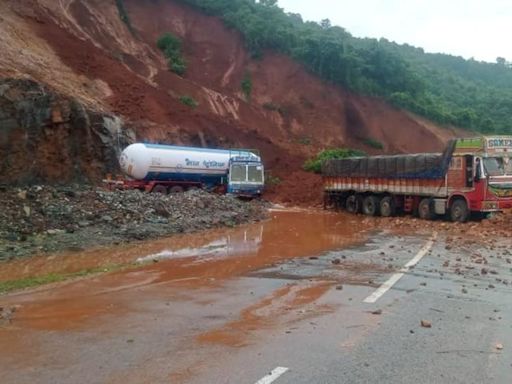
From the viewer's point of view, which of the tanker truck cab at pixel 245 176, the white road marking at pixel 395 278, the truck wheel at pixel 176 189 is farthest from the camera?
the tanker truck cab at pixel 245 176

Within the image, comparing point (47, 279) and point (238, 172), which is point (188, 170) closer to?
point (238, 172)

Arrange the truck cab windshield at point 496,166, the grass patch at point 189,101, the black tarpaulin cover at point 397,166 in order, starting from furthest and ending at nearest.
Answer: the grass patch at point 189,101
the black tarpaulin cover at point 397,166
the truck cab windshield at point 496,166

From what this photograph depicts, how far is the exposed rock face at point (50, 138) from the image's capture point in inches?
971

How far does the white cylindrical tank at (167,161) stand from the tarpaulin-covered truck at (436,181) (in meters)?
7.20

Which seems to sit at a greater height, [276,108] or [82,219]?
[276,108]

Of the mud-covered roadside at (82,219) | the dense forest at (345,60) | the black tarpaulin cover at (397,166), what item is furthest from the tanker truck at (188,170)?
the dense forest at (345,60)

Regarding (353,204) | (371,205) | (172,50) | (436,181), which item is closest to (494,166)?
(436,181)

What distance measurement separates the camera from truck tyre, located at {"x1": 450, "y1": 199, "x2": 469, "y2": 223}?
23.8m

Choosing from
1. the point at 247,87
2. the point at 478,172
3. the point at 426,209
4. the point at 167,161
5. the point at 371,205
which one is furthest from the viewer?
the point at 247,87

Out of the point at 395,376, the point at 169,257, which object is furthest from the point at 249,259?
the point at 395,376

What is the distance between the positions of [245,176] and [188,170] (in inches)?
138

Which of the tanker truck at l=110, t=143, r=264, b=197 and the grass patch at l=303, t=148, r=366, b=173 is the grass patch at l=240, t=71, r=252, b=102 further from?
the tanker truck at l=110, t=143, r=264, b=197

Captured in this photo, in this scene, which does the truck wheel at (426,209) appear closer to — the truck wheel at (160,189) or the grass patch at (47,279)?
the truck wheel at (160,189)

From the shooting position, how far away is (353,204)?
31.3 m
